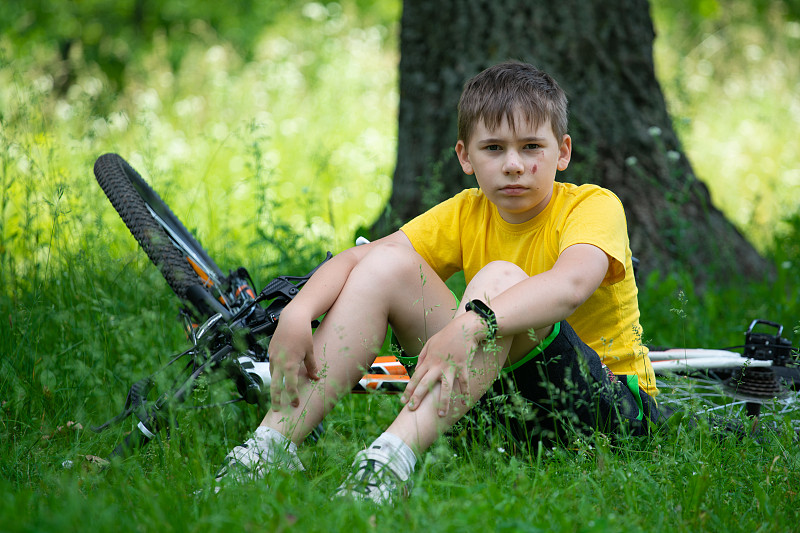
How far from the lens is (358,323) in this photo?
6.05 ft

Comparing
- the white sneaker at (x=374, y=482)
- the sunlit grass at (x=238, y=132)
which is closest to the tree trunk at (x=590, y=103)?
the sunlit grass at (x=238, y=132)

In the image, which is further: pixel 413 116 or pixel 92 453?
pixel 413 116

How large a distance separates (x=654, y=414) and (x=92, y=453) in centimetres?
152

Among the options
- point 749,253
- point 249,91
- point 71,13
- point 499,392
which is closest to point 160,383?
point 499,392

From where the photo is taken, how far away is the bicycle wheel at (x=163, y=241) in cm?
210

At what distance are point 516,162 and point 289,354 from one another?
757mm

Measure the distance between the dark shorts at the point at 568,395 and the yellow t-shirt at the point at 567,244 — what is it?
0.09 meters

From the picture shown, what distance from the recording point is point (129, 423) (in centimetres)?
215

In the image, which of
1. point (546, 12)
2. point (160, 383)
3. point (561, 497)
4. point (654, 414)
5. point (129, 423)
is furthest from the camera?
point (546, 12)

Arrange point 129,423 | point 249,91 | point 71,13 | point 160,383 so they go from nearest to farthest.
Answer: point 160,383
point 129,423
point 249,91
point 71,13

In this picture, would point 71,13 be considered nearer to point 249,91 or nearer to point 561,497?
point 249,91

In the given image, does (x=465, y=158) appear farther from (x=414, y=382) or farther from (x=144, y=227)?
(x=144, y=227)

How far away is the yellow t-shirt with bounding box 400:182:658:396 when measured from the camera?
1839 millimetres

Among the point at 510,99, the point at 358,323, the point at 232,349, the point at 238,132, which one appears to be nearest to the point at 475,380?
the point at 358,323
